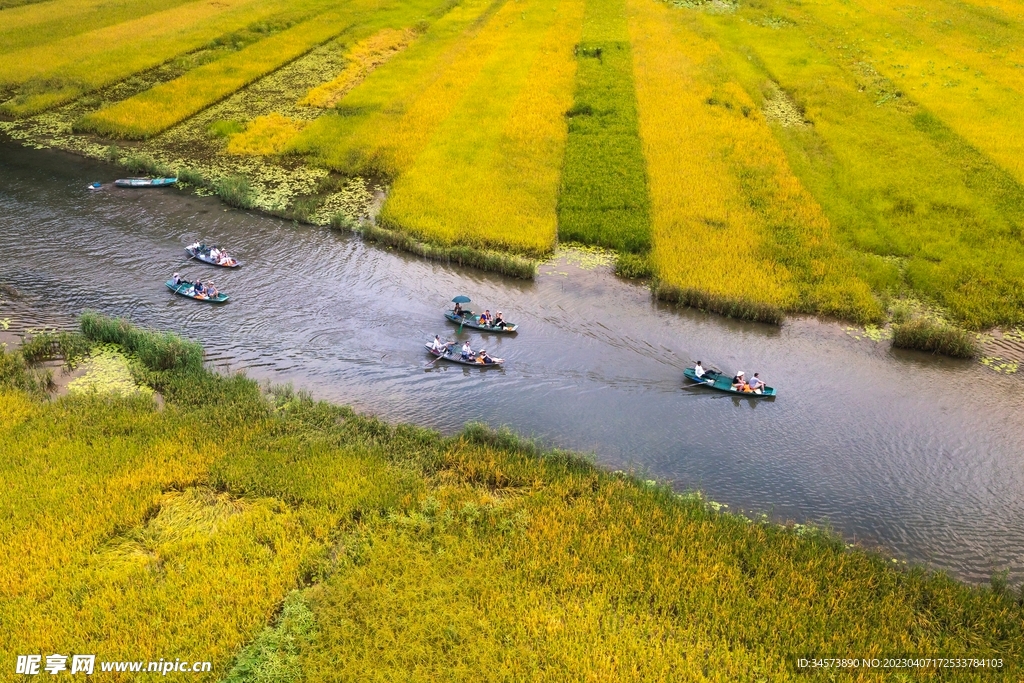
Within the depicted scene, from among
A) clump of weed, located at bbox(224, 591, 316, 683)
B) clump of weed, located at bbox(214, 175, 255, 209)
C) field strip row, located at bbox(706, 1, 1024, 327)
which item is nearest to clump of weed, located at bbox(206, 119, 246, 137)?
clump of weed, located at bbox(214, 175, 255, 209)

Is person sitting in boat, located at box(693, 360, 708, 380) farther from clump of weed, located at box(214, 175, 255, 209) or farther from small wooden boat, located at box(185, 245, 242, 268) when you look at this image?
clump of weed, located at box(214, 175, 255, 209)

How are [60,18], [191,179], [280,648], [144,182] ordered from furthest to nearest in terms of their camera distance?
[60,18] → [191,179] → [144,182] → [280,648]

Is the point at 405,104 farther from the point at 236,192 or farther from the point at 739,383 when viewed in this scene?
the point at 739,383

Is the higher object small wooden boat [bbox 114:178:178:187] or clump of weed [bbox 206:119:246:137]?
clump of weed [bbox 206:119:246:137]

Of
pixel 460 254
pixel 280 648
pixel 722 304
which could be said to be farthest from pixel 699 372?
pixel 280 648

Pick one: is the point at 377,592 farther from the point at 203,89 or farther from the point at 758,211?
the point at 203,89

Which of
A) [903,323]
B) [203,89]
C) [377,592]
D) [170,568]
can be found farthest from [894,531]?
[203,89]
